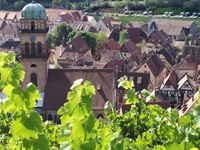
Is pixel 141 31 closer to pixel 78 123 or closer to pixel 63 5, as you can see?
pixel 63 5

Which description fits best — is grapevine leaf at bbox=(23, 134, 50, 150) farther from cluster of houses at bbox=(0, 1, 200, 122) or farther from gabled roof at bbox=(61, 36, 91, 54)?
gabled roof at bbox=(61, 36, 91, 54)

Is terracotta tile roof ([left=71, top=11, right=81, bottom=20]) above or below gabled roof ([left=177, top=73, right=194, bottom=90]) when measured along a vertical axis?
below

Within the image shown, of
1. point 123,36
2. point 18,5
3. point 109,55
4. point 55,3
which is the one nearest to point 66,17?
point 18,5

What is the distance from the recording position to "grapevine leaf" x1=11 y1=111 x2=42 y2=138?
4.21 metres

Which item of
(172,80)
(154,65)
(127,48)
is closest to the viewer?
(172,80)

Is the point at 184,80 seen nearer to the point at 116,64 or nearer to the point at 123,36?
the point at 116,64

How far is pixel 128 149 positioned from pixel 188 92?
35.0 meters

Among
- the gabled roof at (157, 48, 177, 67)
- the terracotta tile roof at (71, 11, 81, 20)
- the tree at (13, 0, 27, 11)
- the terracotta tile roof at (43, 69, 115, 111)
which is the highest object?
the terracotta tile roof at (43, 69, 115, 111)

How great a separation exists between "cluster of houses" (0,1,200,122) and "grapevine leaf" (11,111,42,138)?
665 inches

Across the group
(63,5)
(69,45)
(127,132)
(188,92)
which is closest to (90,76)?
(188,92)

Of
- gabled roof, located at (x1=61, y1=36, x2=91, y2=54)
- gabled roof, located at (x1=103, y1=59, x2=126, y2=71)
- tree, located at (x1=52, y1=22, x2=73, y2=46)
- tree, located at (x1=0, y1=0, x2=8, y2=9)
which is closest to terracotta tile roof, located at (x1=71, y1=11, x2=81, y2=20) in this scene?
tree, located at (x1=52, y1=22, x2=73, y2=46)

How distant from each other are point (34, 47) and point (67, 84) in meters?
A: 3.14

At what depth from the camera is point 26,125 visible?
421cm

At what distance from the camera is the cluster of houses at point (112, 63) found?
29.8m
